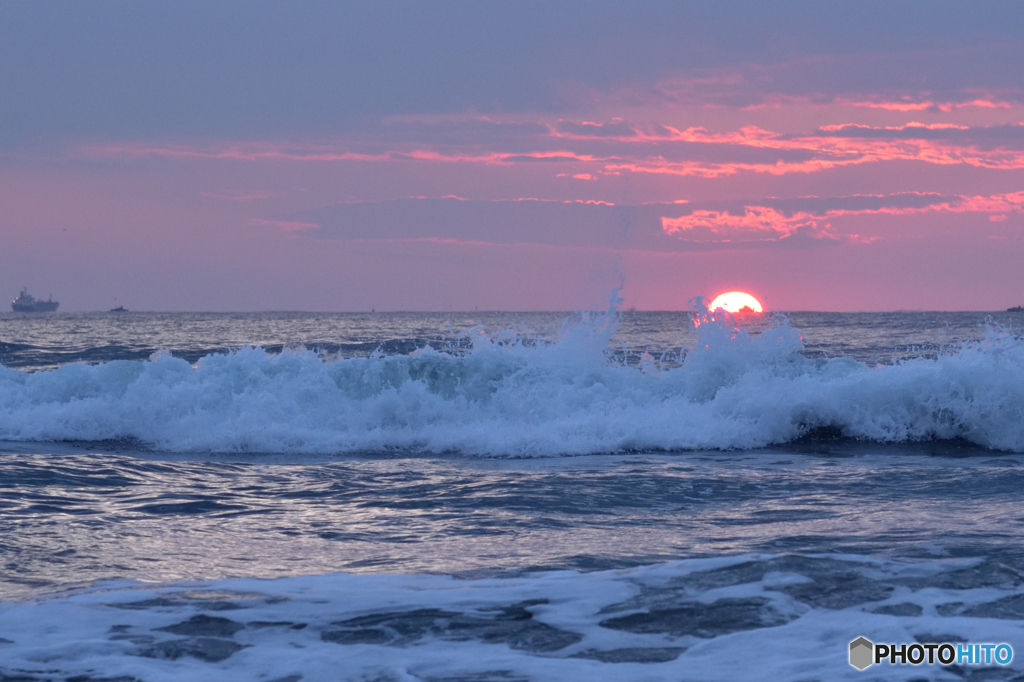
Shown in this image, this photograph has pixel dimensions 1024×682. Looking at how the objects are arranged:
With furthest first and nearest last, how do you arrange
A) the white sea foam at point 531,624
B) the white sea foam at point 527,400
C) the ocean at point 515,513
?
the white sea foam at point 527,400
the ocean at point 515,513
the white sea foam at point 531,624

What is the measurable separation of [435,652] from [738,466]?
7.31 m

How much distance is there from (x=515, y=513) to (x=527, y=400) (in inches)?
276

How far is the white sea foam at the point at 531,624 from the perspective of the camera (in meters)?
4.66

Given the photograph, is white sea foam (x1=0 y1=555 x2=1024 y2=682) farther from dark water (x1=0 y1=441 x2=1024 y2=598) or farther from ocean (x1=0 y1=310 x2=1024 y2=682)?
dark water (x1=0 y1=441 x2=1024 y2=598)

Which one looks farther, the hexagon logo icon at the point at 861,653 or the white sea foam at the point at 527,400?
the white sea foam at the point at 527,400

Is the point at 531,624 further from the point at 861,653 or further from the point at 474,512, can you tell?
the point at 474,512

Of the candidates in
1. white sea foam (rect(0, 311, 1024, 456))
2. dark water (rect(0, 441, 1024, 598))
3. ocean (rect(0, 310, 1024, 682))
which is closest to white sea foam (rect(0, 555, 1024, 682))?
ocean (rect(0, 310, 1024, 682))

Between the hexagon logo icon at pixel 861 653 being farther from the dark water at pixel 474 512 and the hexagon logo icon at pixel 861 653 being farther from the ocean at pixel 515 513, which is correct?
the dark water at pixel 474 512

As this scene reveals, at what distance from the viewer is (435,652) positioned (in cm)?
486

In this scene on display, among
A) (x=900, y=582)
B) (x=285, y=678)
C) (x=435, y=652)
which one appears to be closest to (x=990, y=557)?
(x=900, y=582)

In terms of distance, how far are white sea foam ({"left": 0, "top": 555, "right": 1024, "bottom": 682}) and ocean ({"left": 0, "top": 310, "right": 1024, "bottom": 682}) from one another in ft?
0.08

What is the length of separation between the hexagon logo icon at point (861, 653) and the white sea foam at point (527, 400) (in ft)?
25.2

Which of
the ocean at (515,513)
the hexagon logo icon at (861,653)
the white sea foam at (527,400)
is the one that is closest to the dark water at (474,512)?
the ocean at (515,513)

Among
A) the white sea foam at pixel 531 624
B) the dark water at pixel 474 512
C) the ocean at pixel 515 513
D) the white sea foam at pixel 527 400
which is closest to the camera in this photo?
the white sea foam at pixel 531 624
